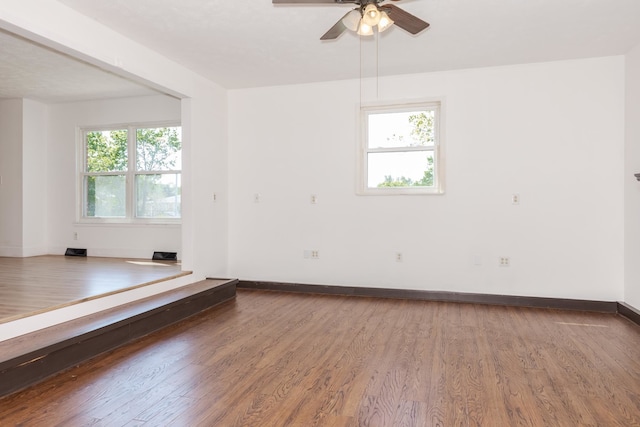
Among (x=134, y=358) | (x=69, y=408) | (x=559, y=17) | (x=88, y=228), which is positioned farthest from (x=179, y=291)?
(x=559, y=17)

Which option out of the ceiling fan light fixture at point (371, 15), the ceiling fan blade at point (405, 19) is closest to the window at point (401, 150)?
the ceiling fan blade at point (405, 19)

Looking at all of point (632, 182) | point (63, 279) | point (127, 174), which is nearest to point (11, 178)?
point (127, 174)

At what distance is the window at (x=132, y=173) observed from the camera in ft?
21.4

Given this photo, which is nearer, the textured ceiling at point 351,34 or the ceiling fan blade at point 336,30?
the ceiling fan blade at point 336,30

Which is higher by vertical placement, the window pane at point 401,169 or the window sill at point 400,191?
the window pane at point 401,169

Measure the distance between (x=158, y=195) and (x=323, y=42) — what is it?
3.99 meters

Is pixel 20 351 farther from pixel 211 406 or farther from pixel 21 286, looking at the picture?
pixel 21 286

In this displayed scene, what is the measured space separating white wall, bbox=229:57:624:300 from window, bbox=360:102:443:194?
149mm

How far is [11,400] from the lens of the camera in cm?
228

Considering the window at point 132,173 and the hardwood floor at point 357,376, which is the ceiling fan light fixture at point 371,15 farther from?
the window at point 132,173

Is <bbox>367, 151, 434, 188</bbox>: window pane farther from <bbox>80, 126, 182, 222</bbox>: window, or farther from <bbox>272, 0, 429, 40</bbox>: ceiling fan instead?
<bbox>80, 126, 182, 222</bbox>: window

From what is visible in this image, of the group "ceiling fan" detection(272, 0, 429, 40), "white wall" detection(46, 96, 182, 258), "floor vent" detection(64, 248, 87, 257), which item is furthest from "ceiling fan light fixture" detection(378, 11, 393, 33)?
"floor vent" detection(64, 248, 87, 257)

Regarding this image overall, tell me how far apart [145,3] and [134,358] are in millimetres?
2788

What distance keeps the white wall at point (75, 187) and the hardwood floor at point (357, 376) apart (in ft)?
9.71
